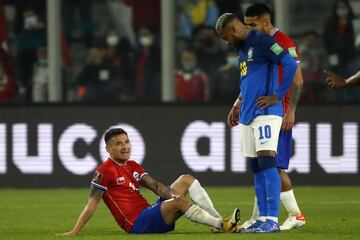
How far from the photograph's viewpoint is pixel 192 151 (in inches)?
657

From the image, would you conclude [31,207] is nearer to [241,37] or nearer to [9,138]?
[9,138]

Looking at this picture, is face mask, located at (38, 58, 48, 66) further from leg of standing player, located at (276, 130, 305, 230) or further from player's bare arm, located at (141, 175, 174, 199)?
player's bare arm, located at (141, 175, 174, 199)

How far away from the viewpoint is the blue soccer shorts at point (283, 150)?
416 inches

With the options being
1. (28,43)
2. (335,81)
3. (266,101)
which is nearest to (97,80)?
(28,43)

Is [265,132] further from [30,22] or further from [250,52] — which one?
[30,22]

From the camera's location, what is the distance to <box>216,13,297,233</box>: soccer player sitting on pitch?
974cm

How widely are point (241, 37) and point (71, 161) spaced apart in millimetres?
7519

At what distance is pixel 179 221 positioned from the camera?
12.0m

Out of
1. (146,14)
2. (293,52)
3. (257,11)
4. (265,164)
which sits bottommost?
(265,164)

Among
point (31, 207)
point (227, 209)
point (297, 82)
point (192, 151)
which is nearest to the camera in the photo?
point (297, 82)

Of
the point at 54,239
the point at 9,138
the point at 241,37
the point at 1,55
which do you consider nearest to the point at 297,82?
the point at 241,37

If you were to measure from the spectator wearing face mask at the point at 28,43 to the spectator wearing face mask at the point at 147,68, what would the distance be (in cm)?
156

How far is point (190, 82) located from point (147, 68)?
2.37ft

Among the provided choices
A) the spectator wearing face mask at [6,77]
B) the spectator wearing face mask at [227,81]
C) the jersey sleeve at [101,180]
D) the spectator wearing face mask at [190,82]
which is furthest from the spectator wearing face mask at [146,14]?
the jersey sleeve at [101,180]
